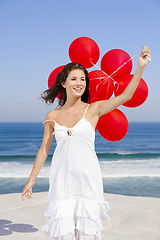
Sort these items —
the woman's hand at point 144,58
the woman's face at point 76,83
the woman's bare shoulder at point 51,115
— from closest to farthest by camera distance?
the woman's hand at point 144,58, the woman's face at point 76,83, the woman's bare shoulder at point 51,115

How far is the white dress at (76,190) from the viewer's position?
7.82 ft

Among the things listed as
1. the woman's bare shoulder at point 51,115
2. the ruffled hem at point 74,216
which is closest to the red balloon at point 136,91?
the woman's bare shoulder at point 51,115

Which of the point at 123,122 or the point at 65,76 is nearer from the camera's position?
the point at 65,76

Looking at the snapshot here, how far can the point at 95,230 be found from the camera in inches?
94.8

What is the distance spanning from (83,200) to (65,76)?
1.03 m

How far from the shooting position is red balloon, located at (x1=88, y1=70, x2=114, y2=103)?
3.41 metres

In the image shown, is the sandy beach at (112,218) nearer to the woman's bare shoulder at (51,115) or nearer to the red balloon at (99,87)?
the red balloon at (99,87)

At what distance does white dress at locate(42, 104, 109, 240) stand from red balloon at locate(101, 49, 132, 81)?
1.16m

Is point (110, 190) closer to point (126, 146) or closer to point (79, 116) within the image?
point (79, 116)

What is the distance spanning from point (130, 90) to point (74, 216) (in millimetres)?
1032

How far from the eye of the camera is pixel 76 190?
2.45m

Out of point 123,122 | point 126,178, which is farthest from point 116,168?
point 123,122

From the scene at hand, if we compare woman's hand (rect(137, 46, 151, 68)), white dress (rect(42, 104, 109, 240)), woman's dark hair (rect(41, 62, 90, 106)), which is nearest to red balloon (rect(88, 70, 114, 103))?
woman's dark hair (rect(41, 62, 90, 106))

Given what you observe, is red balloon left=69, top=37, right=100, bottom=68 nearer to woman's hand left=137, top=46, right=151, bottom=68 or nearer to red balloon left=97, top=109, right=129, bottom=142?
red balloon left=97, top=109, right=129, bottom=142
